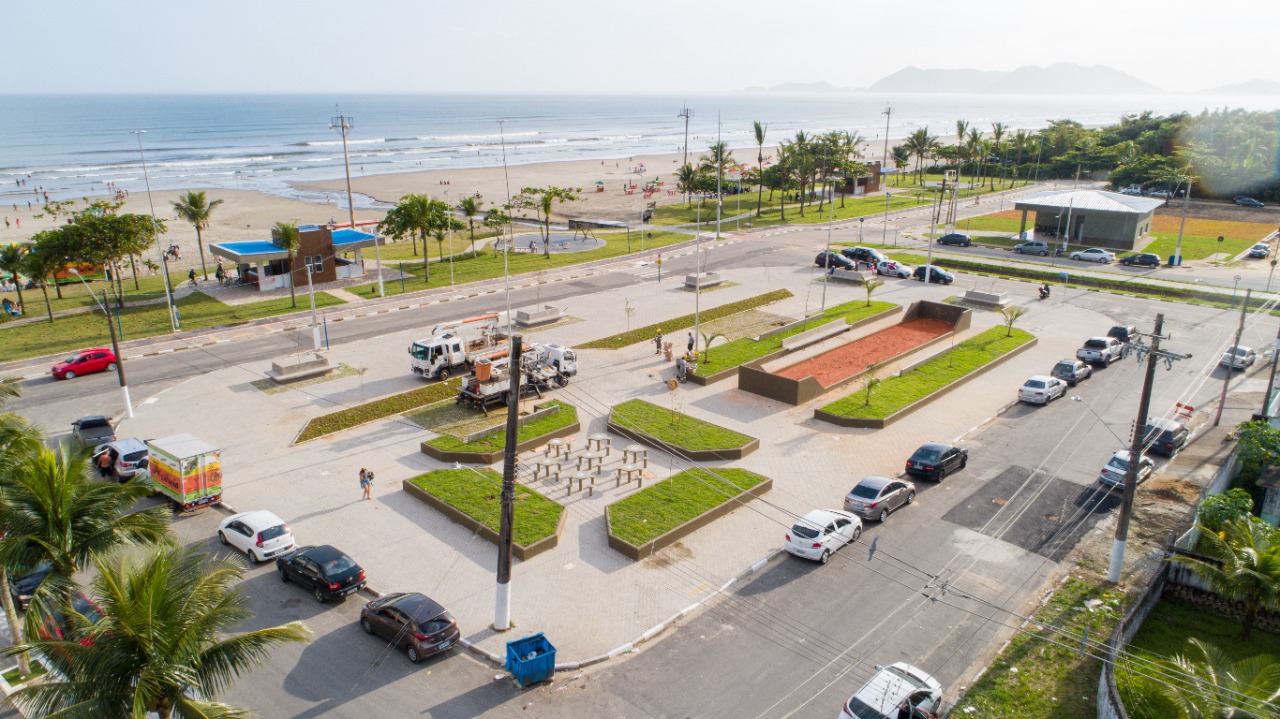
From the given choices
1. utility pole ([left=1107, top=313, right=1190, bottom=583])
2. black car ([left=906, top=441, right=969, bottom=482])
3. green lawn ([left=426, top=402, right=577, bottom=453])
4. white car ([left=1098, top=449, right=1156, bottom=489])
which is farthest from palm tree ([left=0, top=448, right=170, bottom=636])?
white car ([left=1098, top=449, right=1156, bottom=489])

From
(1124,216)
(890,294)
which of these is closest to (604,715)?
(890,294)

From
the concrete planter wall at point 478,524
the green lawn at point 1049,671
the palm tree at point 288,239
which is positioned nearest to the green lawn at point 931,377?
the green lawn at point 1049,671

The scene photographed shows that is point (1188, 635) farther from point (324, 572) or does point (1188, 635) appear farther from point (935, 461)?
point (324, 572)

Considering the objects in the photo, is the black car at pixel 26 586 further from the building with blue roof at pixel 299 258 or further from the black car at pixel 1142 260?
the black car at pixel 1142 260

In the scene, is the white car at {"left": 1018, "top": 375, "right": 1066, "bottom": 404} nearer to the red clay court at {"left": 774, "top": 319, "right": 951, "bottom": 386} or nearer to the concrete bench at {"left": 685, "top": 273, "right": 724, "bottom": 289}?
the red clay court at {"left": 774, "top": 319, "right": 951, "bottom": 386}

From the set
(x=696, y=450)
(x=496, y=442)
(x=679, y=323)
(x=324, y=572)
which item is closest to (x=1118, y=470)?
(x=696, y=450)

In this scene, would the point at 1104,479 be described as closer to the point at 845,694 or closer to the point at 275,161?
the point at 845,694
